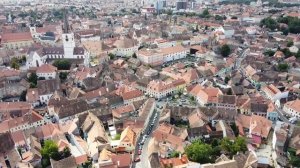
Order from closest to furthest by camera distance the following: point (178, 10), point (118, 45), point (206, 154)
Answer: point (206, 154)
point (118, 45)
point (178, 10)

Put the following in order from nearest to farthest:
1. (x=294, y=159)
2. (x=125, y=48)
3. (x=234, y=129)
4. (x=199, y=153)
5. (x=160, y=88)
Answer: (x=199, y=153), (x=294, y=159), (x=234, y=129), (x=160, y=88), (x=125, y=48)

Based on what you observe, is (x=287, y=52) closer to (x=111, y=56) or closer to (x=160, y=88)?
(x=160, y=88)

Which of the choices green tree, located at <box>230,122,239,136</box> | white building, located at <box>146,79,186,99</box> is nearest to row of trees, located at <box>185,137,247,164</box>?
green tree, located at <box>230,122,239,136</box>

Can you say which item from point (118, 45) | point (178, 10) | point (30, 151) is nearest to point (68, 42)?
point (118, 45)

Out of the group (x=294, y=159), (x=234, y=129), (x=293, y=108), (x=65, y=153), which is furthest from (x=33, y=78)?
(x=294, y=159)

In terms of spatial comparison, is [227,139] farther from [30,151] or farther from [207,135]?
[30,151]

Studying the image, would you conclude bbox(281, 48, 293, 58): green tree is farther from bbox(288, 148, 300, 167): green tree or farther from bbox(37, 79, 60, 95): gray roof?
bbox(37, 79, 60, 95): gray roof
